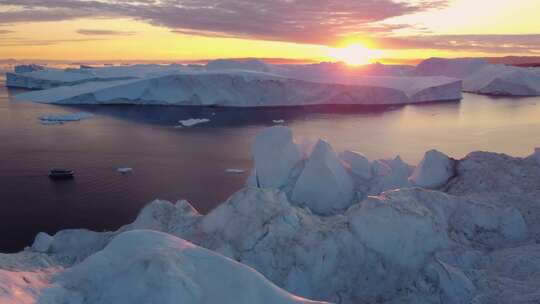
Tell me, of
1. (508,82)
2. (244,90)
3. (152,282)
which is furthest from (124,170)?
(508,82)

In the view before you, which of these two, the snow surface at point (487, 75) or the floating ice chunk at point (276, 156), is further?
the snow surface at point (487, 75)

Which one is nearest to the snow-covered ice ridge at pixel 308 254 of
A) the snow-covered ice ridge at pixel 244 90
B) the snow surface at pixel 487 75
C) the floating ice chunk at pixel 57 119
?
the floating ice chunk at pixel 57 119

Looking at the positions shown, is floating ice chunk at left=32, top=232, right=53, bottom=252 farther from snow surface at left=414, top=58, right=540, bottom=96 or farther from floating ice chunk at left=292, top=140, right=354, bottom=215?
snow surface at left=414, top=58, right=540, bottom=96

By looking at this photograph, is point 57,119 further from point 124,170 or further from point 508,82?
point 508,82

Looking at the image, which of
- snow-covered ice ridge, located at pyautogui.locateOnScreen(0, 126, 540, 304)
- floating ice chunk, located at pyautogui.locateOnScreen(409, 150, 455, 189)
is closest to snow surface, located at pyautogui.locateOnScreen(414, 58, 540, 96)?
floating ice chunk, located at pyautogui.locateOnScreen(409, 150, 455, 189)

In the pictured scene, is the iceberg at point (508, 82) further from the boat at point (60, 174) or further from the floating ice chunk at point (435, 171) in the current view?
the boat at point (60, 174)

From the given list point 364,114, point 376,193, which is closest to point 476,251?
point 376,193
